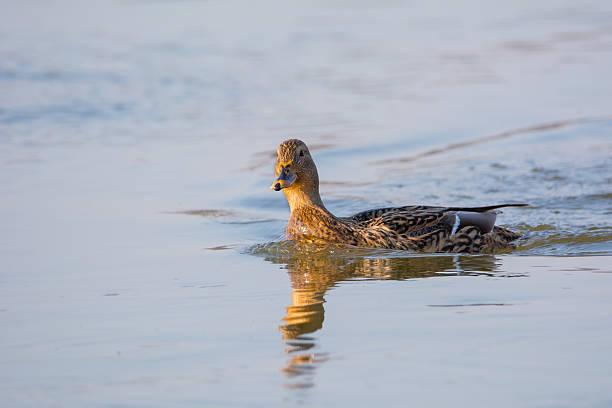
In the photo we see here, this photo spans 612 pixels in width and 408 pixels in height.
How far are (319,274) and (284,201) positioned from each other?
3668mm

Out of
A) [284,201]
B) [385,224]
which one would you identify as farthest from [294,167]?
[284,201]

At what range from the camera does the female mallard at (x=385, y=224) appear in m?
8.65

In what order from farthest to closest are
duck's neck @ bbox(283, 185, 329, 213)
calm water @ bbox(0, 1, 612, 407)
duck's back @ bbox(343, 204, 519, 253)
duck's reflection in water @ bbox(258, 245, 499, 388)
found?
duck's neck @ bbox(283, 185, 329, 213) < duck's back @ bbox(343, 204, 519, 253) < duck's reflection in water @ bbox(258, 245, 499, 388) < calm water @ bbox(0, 1, 612, 407)

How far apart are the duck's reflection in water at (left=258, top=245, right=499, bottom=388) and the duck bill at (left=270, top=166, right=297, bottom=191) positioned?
0.58 m

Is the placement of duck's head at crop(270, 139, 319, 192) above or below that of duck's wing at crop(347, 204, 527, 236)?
above

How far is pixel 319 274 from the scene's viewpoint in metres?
7.62

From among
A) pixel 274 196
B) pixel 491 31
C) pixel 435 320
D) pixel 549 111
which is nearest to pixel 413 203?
pixel 274 196

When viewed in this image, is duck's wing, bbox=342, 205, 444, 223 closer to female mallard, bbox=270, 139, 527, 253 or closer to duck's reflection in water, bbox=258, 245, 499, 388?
female mallard, bbox=270, 139, 527, 253

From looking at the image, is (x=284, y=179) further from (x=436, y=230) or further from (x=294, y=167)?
(x=436, y=230)

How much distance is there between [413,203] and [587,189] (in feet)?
6.27

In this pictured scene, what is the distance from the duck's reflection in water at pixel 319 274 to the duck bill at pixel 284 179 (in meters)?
0.58

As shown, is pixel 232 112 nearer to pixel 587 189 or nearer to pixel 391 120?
pixel 391 120

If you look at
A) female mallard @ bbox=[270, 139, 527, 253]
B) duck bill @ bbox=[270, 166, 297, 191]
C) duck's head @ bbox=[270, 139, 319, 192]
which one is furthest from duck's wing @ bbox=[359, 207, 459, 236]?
duck bill @ bbox=[270, 166, 297, 191]

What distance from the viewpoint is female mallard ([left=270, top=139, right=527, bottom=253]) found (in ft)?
28.4
